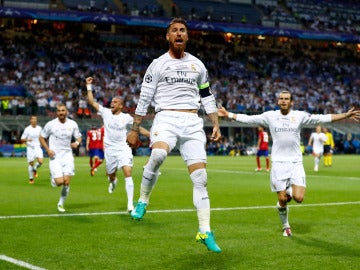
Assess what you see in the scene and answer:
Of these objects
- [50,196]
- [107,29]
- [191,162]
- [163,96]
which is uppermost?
[107,29]

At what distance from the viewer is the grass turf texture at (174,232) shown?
28.7ft

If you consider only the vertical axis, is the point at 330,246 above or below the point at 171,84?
below

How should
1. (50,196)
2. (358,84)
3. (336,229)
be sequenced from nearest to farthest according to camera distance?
1. (336,229)
2. (50,196)
3. (358,84)

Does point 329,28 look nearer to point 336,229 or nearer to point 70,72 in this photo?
point 70,72

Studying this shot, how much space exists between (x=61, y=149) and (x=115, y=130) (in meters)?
1.47

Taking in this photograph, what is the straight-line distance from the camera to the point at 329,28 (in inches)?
3012

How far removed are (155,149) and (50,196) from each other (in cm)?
1095

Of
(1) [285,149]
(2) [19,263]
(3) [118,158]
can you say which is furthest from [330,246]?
(3) [118,158]

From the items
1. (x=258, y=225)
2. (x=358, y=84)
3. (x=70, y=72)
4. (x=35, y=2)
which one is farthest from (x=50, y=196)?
(x=358, y=84)

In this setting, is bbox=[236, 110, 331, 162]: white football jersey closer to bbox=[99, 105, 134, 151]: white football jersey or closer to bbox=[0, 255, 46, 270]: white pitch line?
bbox=[99, 105, 134, 151]: white football jersey

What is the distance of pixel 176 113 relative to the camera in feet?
28.3

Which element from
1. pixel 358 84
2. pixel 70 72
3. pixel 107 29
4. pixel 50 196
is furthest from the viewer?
pixel 358 84

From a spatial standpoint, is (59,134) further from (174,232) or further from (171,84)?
(171,84)

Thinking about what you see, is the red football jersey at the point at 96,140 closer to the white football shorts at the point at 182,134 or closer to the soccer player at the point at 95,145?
the soccer player at the point at 95,145
